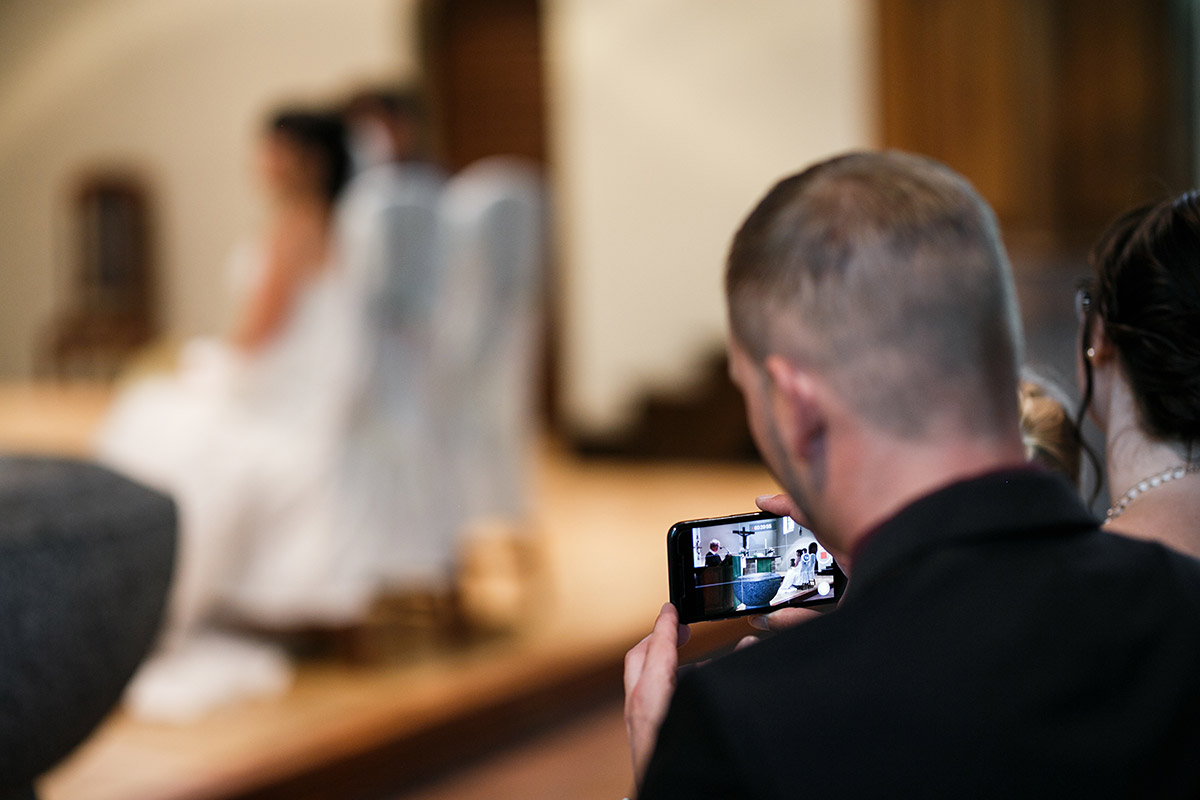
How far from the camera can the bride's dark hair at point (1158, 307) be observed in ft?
2.80

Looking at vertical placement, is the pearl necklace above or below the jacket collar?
below

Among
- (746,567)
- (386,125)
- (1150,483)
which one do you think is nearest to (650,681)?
(746,567)

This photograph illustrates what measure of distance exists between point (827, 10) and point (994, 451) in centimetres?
545

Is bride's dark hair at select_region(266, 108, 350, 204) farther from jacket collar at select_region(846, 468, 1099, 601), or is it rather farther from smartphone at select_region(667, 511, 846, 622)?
jacket collar at select_region(846, 468, 1099, 601)

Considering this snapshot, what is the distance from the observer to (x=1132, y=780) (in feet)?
1.94

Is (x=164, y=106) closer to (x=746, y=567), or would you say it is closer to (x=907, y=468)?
(x=746, y=567)

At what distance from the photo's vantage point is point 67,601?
1.28 meters

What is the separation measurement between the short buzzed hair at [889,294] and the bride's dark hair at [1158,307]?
0.29m

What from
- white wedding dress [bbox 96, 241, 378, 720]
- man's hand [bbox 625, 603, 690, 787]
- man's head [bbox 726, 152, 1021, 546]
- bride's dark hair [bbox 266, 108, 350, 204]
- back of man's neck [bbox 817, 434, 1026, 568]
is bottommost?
white wedding dress [bbox 96, 241, 378, 720]

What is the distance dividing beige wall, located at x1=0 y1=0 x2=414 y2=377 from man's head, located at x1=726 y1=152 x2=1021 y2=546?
6.78 m

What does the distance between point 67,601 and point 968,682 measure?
3.34 feet

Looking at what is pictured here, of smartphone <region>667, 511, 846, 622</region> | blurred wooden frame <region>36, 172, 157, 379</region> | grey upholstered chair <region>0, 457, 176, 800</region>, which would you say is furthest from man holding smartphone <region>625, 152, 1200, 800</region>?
blurred wooden frame <region>36, 172, 157, 379</region>

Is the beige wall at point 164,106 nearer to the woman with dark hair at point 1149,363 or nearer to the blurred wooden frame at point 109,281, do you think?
the blurred wooden frame at point 109,281

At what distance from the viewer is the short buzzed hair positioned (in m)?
0.61
